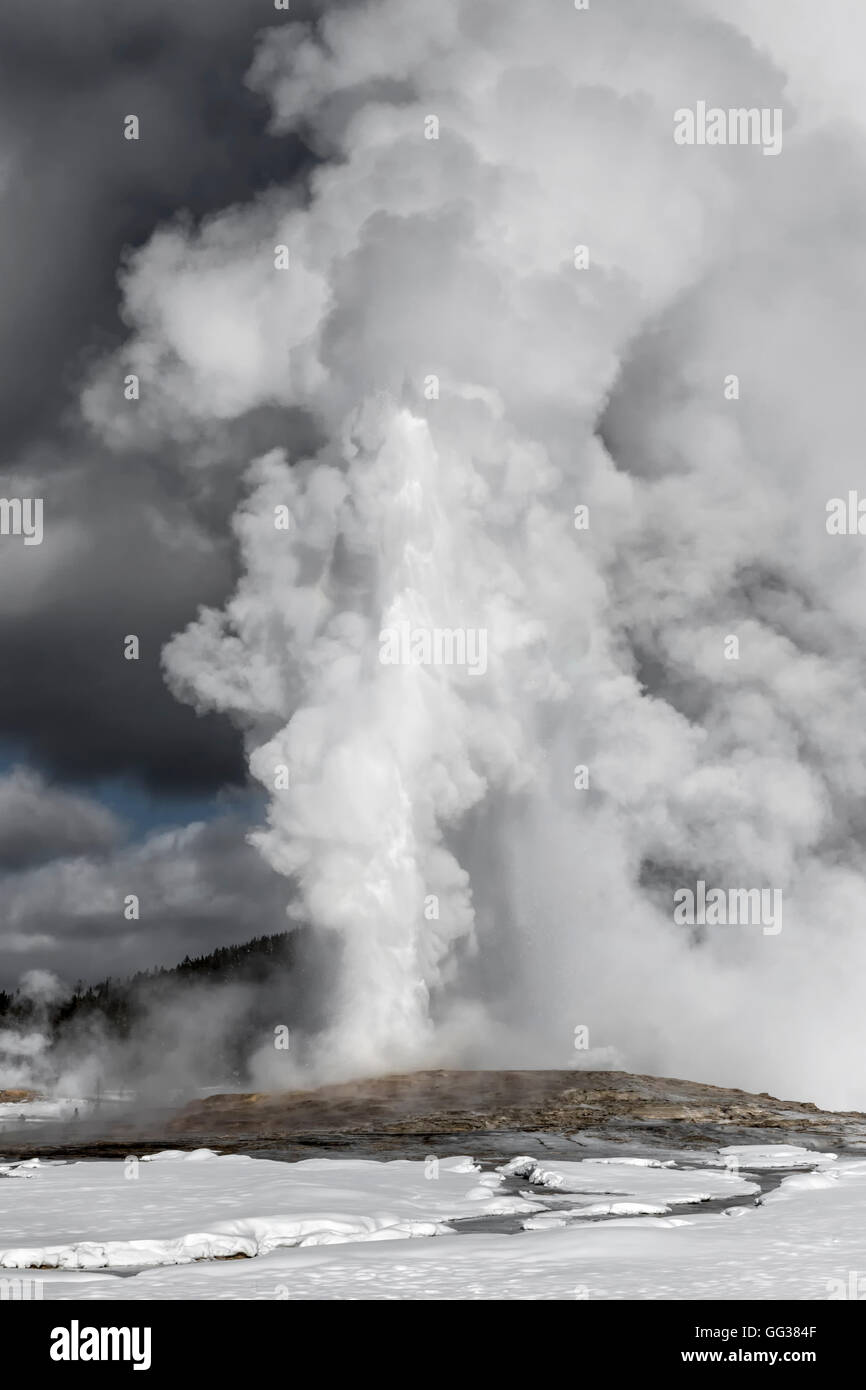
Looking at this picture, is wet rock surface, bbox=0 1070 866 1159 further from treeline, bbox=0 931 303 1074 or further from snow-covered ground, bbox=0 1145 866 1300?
treeline, bbox=0 931 303 1074

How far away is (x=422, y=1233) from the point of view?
14.6 m

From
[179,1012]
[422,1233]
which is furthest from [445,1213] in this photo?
[179,1012]

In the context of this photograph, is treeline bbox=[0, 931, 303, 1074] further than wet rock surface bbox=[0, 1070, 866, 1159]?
Yes

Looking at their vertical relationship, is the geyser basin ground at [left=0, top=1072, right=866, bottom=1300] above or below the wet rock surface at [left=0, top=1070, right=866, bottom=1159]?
above

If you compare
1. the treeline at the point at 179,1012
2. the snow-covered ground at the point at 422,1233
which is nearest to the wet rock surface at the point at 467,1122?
the snow-covered ground at the point at 422,1233

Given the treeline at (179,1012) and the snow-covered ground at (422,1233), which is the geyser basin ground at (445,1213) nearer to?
the snow-covered ground at (422,1233)

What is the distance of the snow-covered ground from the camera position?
1088 centimetres

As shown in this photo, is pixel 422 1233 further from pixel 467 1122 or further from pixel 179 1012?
pixel 179 1012

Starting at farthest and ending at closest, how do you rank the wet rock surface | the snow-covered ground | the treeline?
the treeline, the wet rock surface, the snow-covered ground

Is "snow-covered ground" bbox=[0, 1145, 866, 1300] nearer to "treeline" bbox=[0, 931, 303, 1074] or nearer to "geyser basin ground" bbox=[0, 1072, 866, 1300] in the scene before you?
"geyser basin ground" bbox=[0, 1072, 866, 1300]

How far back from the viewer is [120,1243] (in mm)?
12938

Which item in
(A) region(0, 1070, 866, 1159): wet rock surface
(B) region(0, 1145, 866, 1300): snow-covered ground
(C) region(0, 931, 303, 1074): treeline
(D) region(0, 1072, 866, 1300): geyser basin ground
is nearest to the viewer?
(B) region(0, 1145, 866, 1300): snow-covered ground

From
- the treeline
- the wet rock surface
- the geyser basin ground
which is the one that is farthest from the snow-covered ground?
the treeline

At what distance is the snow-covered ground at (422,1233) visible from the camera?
10.9 m
